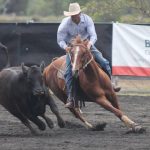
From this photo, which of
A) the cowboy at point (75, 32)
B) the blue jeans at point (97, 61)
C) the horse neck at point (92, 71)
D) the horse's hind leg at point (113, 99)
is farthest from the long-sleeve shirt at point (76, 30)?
the horse's hind leg at point (113, 99)

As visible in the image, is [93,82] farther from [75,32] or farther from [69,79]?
[75,32]

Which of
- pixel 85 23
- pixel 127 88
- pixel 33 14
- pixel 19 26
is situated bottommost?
pixel 33 14

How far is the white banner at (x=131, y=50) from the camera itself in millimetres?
20438

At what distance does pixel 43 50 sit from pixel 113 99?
8.07 metres

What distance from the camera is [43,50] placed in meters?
20.9

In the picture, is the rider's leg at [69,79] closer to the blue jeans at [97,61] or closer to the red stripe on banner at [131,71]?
the blue jeans at [97,61]

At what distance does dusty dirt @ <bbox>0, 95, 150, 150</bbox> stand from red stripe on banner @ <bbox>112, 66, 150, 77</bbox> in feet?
12.5

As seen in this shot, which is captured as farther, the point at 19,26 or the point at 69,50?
the point at 19,26

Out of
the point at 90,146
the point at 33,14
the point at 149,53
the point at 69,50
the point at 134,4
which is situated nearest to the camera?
the point at 90,146

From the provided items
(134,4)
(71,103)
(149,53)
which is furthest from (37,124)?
(134,4)

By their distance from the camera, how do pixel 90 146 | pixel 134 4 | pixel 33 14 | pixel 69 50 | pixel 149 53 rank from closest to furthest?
1. pixel 90 146
2. pixel 69 50
3. pixel 149 53
4. pixel 134 4
5. pixel 33 14

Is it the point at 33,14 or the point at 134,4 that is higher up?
the point at 134,4

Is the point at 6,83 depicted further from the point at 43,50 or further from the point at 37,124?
the point at 43,50

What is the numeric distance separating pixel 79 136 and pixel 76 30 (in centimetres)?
212
